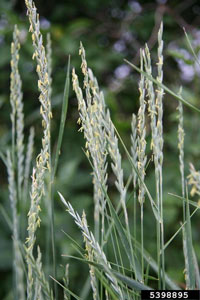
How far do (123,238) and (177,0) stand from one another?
153 cm

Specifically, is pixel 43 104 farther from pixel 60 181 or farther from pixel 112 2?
pixel 112 2

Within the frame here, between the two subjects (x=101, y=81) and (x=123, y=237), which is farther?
(x=101, y=81)

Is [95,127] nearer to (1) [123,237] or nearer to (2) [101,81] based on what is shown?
(1) [123,237]

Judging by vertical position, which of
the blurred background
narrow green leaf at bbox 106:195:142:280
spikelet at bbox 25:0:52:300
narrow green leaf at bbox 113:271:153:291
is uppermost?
the blurred background

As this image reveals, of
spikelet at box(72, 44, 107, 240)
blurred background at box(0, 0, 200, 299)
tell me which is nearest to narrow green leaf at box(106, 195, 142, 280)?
spikelet at box(72, 44, 107, 240)

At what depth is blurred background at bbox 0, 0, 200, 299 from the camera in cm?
128

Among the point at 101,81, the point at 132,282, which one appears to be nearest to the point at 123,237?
the point at 132,282

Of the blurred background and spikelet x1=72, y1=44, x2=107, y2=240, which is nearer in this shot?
spikelet x1=72, y1=44, x2=107, y2=240

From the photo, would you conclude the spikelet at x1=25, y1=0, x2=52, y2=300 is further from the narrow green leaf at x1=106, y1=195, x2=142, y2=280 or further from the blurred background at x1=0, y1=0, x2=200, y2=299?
the blurred background at x1=0, y1=0, x2=200, y2=299

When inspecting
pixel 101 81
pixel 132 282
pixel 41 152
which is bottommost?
pixel 132 282

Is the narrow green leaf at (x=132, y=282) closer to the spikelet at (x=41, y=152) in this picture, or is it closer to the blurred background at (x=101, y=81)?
the spikelet at (x=41, y=152)

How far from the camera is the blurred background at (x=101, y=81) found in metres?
1.28

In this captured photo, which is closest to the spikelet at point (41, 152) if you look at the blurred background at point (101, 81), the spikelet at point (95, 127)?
the spikelet at point (95, 127)

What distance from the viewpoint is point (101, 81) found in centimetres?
169
